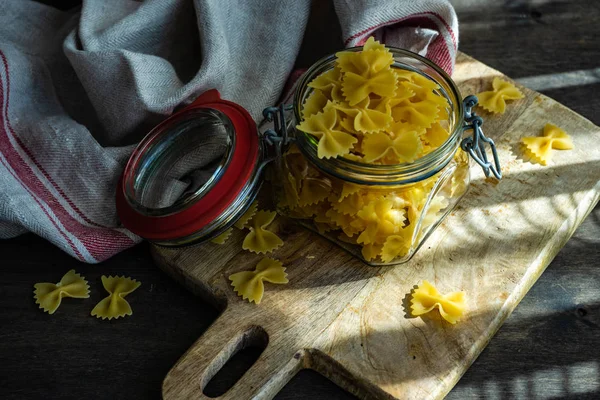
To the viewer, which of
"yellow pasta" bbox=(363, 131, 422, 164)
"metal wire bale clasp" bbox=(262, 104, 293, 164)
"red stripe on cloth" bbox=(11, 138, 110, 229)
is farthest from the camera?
"red stripe on cloth" bbox=(11, 138, 110, 229)

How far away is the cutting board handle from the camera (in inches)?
43.7

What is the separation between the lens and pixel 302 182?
1213mm

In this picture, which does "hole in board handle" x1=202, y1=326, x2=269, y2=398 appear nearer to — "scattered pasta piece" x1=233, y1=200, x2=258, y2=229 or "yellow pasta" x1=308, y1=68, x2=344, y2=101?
"scattered pasta piece" x1=233, y1=200, x2=258, y2=229

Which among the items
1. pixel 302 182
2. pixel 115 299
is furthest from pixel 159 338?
pixel 302 182

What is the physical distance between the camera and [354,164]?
3.62ft

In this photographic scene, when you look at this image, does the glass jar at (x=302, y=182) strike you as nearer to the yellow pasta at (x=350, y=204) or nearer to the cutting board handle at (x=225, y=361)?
the yellow pasta at (x=350, y=204)

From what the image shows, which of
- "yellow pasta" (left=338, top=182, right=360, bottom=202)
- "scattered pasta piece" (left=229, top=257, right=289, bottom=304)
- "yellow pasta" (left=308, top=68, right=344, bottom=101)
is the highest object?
"yellow pasta" (left=308, top=68, right=344, bottom=101)

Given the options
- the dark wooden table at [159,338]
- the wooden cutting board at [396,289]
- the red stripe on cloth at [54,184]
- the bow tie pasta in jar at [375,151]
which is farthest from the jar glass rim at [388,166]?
the red stripe on cloth at [54,184]

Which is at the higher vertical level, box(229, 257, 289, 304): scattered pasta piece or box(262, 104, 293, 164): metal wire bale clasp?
box(262, 104, 293, 164): metal wire bale clasp

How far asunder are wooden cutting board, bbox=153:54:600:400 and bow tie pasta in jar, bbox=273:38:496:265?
48 millimetres

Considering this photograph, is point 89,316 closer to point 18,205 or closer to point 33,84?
point 18,205

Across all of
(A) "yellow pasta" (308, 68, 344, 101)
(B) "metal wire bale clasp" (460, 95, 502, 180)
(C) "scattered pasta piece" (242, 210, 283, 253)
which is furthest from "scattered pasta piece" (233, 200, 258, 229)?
(B) "metal wire bale clasp" (460, 95, 502, 180)

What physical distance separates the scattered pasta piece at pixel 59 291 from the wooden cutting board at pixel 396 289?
0.13 metres

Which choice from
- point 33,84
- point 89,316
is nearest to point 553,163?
point 89,316
